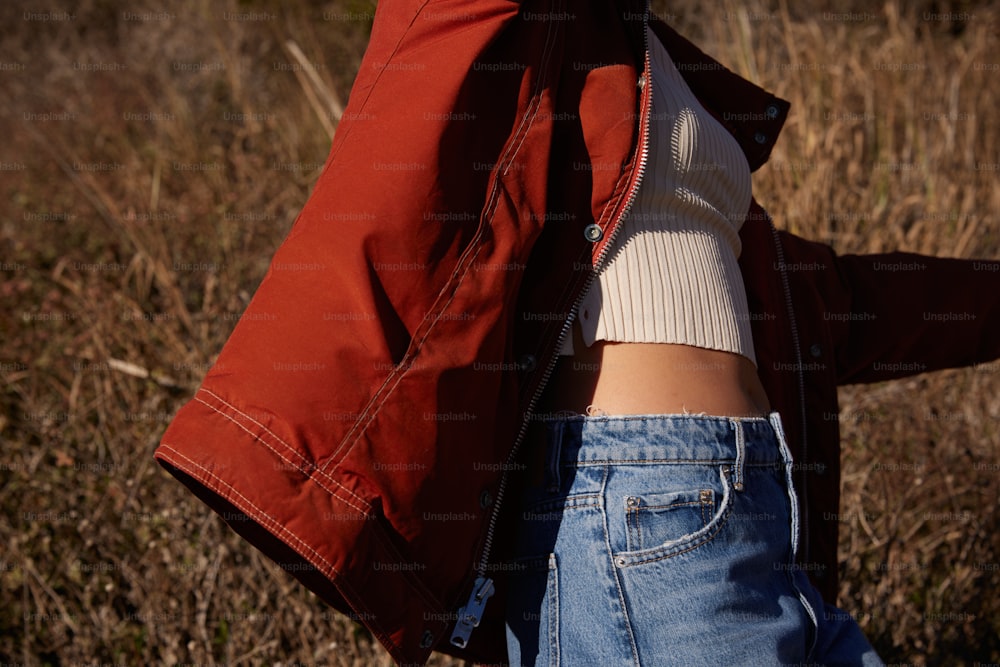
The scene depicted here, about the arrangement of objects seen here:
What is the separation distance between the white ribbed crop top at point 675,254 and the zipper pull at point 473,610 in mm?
345

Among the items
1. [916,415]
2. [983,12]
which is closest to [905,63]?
[983,12]

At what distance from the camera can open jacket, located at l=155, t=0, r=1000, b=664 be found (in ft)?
3.52

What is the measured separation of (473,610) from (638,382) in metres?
0.39

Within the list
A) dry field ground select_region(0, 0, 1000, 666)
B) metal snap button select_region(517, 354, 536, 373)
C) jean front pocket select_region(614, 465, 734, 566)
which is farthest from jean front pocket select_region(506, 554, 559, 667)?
dry field ground select_region(0, 0, 1000, 666)

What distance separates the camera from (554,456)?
125 centimetres

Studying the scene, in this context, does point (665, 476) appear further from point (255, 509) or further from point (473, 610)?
point (255, 509)

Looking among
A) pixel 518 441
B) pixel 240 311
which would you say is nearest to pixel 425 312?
pixel 518 441

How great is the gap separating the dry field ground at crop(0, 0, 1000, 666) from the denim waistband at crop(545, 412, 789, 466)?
1.28 meters

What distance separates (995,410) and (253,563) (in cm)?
243

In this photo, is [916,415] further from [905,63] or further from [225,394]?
[225,394]

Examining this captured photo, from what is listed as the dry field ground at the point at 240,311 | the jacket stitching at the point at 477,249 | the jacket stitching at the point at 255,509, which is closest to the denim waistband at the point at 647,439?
the jacket stitching at the point at 477,249

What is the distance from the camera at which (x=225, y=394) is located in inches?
42.7

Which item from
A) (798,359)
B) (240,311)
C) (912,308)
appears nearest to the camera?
(798,359)

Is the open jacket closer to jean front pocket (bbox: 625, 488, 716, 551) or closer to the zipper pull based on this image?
the zipper pull
